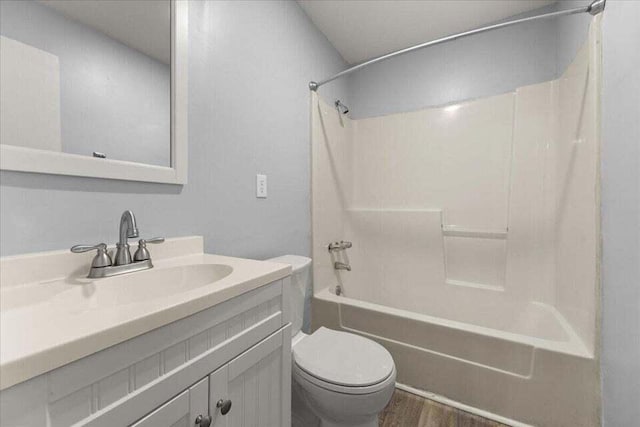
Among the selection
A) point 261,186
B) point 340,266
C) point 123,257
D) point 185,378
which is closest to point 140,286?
point 123,257

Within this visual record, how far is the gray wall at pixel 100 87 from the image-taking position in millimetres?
731

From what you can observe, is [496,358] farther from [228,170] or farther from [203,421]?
[228,170]

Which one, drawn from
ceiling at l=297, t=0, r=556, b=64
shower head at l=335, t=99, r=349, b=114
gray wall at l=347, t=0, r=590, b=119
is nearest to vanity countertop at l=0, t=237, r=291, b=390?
shower head at l=335, t=99, r=349, b=114

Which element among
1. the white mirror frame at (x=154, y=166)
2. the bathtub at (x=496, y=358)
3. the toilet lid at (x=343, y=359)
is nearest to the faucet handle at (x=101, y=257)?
the white mirror frame at (x=154, y=166)

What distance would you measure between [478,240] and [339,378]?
151cm

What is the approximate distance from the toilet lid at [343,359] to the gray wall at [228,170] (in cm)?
53

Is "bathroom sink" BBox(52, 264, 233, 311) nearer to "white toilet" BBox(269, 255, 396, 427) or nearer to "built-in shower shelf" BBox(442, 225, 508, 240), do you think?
"white toilet" BBox(269, 255, 396, 427)

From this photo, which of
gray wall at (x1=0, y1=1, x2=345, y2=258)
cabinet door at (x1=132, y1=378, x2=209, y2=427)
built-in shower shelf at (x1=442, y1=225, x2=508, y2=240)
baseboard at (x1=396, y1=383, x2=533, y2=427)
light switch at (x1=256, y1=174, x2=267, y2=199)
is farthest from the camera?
built-in shower shelf at (x1=442, y1=225, x2=508, y2=240)

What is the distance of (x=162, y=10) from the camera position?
39.3 inches

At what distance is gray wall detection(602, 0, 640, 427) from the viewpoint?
93 centimetres

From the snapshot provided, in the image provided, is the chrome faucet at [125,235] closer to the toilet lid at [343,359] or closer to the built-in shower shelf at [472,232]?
the toilet lid at [343,359]

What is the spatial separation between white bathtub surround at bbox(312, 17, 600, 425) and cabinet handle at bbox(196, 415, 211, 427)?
1161mm

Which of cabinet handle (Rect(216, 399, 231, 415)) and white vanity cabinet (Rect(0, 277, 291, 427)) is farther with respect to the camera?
cabinet handle (Rect(216, 399, 231, 415))

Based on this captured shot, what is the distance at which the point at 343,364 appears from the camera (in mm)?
1092
